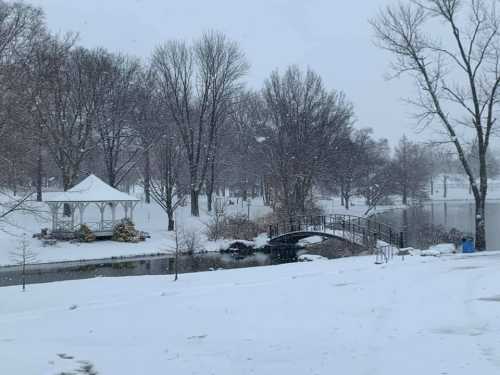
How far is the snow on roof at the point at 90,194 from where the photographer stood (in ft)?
110

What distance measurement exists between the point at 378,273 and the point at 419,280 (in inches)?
66.0

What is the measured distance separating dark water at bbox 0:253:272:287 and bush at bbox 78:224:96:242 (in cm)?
436

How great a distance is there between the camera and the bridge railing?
25378 mm

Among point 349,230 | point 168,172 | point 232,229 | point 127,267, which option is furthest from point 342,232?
point 168,172

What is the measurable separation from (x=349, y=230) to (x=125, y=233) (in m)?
14.3

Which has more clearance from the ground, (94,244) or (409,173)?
(409,173)

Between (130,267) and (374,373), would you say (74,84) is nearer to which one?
(130,267)

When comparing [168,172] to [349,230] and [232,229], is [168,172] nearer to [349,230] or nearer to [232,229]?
[232,229]

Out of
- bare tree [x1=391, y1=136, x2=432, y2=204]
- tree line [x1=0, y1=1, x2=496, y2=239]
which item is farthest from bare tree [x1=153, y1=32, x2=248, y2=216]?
bare tree [x1=391, y1=136, x2=432, y2=204]

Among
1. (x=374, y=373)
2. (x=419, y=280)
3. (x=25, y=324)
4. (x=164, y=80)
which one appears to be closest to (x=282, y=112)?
(x=164, y=80)

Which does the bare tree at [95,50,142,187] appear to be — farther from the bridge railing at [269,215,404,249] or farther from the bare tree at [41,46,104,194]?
the bridge railing at [269,215,404,249]

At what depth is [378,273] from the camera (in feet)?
48.4

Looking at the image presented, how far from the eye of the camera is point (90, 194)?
34406mm

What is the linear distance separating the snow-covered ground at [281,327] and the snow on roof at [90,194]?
18.8 m
